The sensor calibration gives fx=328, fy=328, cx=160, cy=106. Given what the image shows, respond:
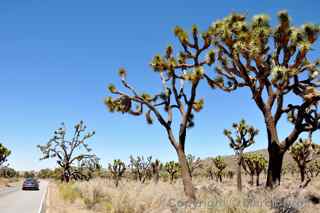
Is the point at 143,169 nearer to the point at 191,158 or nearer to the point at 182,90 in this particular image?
the point at 191,158

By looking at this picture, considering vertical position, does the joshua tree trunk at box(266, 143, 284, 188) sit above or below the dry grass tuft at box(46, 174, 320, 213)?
above

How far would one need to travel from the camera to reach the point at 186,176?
45.2 ft

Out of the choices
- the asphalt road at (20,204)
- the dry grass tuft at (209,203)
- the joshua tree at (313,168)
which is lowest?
the asphalt road at (20,204)

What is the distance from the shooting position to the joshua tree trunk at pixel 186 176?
1337cm

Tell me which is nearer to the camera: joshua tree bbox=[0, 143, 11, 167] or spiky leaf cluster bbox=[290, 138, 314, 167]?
spiky leaf cluster bbox=[290, 138, 314, 167]

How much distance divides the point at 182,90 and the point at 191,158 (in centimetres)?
3554

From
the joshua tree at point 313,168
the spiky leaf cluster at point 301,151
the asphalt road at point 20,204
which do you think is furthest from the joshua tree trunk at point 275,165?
the joshua tree at point 313,168

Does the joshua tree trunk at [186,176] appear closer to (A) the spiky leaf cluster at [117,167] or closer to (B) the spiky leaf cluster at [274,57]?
(B) the spiky leaf cluster at [274,57]

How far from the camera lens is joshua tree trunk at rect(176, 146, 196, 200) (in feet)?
43.9

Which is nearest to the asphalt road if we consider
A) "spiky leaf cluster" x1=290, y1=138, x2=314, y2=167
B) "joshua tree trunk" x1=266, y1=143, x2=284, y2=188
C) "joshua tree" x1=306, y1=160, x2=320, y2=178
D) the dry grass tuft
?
the dry grass tuft

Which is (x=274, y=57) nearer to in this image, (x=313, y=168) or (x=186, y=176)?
(x=186, y=176)

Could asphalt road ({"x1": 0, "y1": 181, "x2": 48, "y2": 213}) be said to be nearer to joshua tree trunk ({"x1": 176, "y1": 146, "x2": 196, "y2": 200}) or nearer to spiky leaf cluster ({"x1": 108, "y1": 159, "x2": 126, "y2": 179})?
joshua tree trunk ({"x1": 176, "y1": 146, "x2": 196, "y2": 200})

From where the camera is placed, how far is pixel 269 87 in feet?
45.0

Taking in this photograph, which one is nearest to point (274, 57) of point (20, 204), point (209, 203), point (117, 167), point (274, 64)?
point (274, 64)
